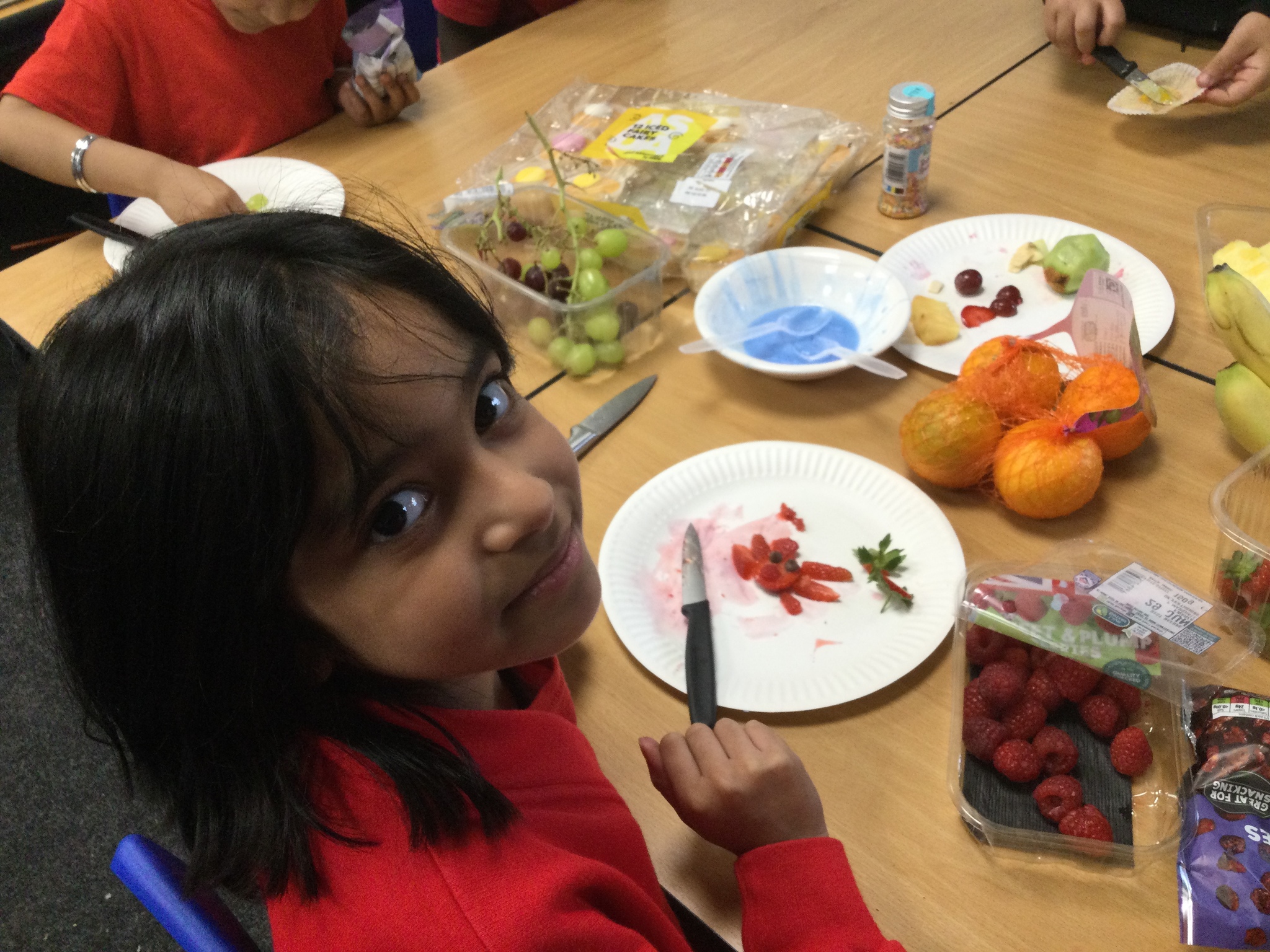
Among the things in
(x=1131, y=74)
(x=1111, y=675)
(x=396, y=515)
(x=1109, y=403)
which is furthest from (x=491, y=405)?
(x=1131, y=74)

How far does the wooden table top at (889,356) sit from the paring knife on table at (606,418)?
2 centimetres

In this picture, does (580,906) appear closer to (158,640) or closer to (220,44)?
(158,640)

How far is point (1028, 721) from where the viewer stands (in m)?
0.72

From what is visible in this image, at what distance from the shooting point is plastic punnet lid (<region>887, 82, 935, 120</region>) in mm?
1238

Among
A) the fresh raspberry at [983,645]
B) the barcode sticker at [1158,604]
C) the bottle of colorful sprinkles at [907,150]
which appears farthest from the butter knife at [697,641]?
the bottle of colorful sprinkles at [907,150]

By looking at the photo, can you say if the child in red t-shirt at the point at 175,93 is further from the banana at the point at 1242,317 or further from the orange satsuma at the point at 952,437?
the banana at the point at 1242,317

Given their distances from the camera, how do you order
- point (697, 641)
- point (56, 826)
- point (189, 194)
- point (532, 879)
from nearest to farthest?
point (532, 879)
point (697, 641)
point (189, 194)
point (56, 826)

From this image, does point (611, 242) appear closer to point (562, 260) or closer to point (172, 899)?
point (562, 260)

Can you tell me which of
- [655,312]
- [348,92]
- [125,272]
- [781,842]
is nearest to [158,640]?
[125,272]

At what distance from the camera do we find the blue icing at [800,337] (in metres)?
1.15

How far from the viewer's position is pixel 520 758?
2.24 ft

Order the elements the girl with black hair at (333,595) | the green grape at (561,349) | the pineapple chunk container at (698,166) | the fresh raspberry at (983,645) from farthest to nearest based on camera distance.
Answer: the pineapple chunk container at (698,166)
the green grape at (561,349)
the fresh raspberry at (983,645)
the girl with black hair at (333,595)

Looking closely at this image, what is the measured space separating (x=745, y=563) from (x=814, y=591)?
77 millimetres

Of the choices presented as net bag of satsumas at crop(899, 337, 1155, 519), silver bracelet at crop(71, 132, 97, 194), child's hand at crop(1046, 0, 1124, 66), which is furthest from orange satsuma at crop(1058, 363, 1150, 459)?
silver bracelet at crop(71, 132, 97, 194)
